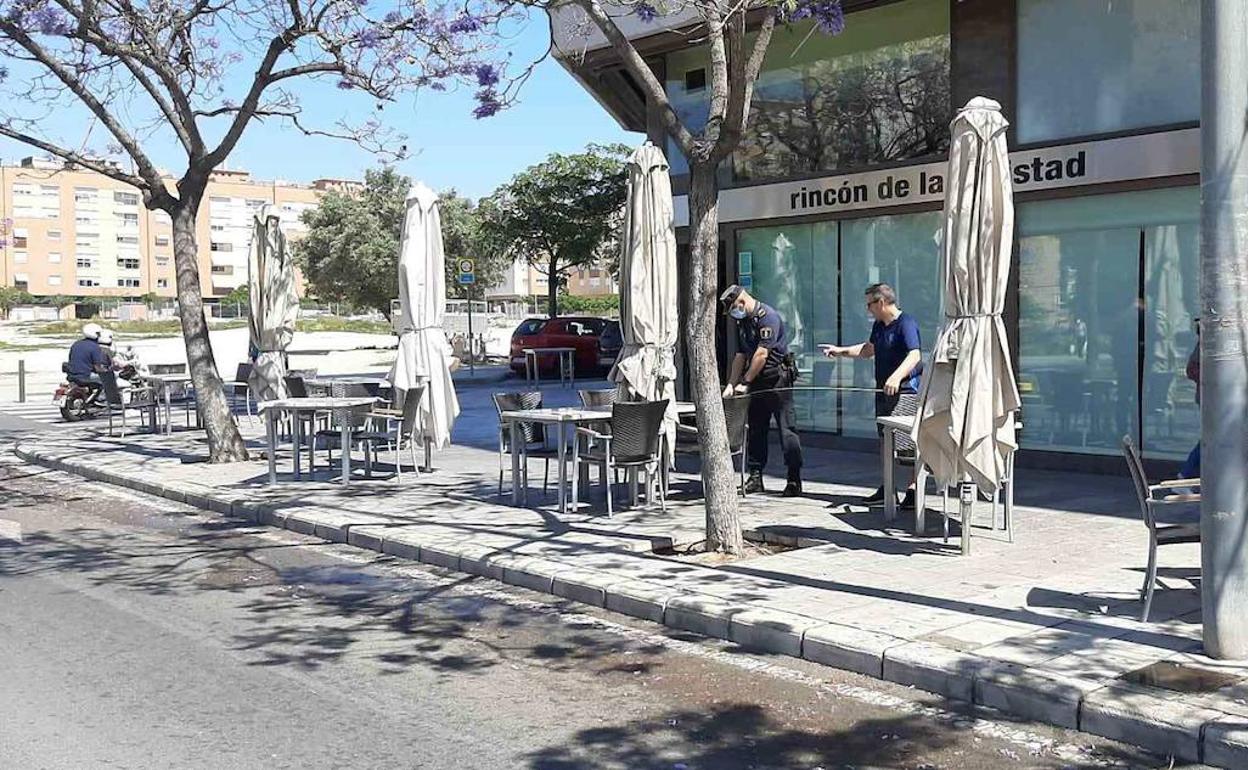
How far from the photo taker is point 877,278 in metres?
14.4

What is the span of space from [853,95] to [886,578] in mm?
8651

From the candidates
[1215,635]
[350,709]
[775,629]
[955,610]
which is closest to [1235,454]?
[1215,635]

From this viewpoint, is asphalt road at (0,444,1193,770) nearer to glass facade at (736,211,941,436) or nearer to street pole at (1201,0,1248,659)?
street pole at (1201,0,1248,659)

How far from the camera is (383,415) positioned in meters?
12.9

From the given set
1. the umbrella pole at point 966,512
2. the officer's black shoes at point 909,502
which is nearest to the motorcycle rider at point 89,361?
the officer's black shoes at point 909,502

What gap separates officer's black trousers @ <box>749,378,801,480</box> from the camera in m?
10.7

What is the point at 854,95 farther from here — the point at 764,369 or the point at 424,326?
the point at 424,326

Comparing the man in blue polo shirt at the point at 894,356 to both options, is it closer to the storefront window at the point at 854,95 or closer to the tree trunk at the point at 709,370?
the tree trunk at the point at 709,370

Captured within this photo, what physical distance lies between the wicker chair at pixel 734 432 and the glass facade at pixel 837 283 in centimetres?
380

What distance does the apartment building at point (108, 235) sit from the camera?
10119 centimetres

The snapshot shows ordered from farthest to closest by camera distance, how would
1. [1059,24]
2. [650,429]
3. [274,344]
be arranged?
[274,344] → [1059,24] → [650,429]

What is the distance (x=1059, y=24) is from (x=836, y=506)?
5.87 m

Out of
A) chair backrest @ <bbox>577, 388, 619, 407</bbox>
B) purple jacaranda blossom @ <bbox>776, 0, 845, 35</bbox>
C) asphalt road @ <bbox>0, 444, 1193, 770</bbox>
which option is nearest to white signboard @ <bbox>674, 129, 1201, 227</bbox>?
purple jacaranda blossom @ <bbox>776, 0, 845, 35</bbox>

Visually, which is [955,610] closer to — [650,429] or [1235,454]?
[1235,454]
